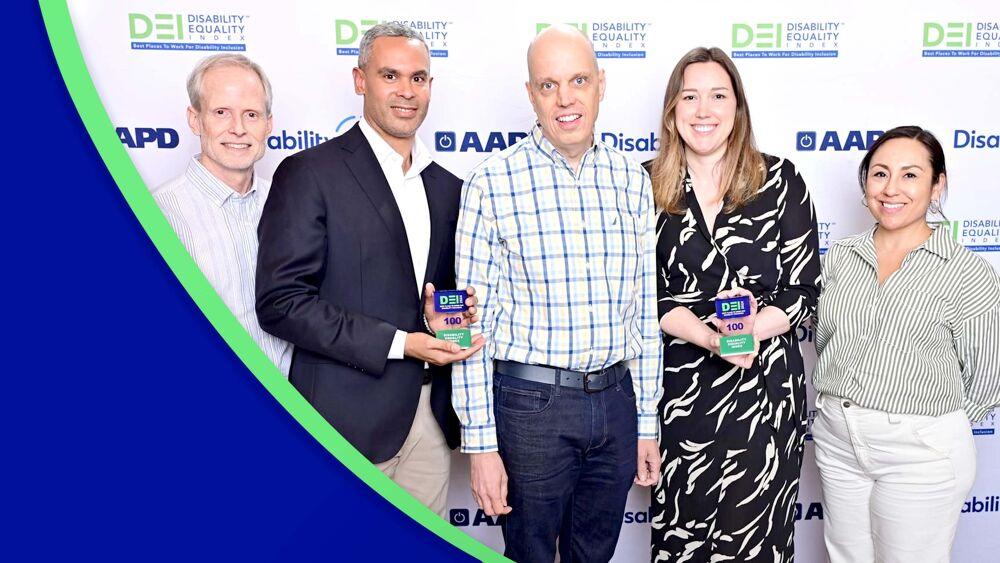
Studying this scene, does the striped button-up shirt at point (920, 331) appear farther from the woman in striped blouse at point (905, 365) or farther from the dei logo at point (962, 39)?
the dei logo at point (962, 39)

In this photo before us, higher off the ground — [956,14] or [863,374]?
[956,14]

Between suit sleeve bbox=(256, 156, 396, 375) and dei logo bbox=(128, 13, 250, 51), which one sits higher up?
dei logo bbox=(128, 13, 250, 51)

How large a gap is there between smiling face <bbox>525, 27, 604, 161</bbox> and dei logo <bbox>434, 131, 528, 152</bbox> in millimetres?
871

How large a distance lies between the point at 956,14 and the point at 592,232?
1.96 metres

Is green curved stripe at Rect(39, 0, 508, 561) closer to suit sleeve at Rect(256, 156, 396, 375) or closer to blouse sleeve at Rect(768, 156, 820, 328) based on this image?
suit sleeve at Rect(256, 156, 396, 375)

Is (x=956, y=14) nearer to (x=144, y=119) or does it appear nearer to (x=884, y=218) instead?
(x=884, y=218)

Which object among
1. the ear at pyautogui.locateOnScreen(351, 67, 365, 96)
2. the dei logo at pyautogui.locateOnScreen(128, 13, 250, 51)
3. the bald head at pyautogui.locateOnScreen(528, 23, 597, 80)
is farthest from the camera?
the dei logo at pyautogui.locateOnScreen(128, 13, 250, 51)

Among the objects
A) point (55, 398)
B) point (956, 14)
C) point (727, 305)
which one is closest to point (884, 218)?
point (727, 305)

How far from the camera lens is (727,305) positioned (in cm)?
182

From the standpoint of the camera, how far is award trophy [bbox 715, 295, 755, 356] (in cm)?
182

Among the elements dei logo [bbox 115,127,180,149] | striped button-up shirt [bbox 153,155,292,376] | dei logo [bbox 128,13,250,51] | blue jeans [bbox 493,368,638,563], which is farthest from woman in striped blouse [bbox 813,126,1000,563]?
dei logo [bbox 115,127,180,149]

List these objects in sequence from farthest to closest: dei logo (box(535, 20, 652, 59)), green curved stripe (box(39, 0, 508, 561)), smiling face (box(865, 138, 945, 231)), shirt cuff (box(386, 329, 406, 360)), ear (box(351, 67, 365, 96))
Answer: dei logo (box(535, 20, 652, 59))
smiling face (box(865, 138, 945, 231))
ear (box(351, 67, 365, 96))
shirt cuff (box(386, 329, 406, 360))
green curved stripe (box(39, 0, 508, 561))

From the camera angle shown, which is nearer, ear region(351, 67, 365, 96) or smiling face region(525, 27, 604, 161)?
smiling face region(525, 27, 604, 161)

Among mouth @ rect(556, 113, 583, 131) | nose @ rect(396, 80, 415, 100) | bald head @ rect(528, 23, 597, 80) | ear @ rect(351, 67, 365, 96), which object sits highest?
bald head @ rect(528, 23, 597, 80)
